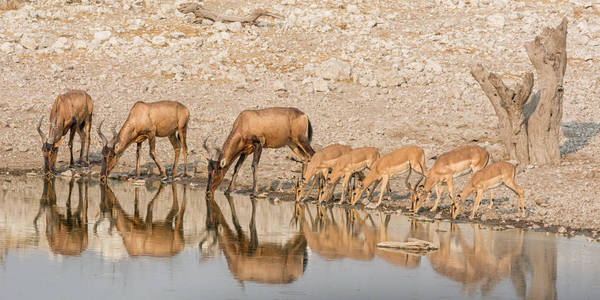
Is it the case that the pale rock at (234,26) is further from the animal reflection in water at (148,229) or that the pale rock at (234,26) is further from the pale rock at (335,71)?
the animal reflection in water at (148,229)

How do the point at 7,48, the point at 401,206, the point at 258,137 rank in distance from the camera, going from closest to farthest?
the point at 401,206
the point at 258,137
the point at 7,48

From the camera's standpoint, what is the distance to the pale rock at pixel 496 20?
3130 cm

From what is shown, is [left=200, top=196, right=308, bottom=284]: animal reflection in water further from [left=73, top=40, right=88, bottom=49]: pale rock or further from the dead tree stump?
[left=73, top=40, right=88, bottom=49]: pale rock

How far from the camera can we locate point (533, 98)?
19656mm

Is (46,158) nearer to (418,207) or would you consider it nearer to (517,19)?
(418,207)

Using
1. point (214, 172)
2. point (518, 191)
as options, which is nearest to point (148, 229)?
point (214, 172)

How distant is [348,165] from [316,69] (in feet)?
35.1

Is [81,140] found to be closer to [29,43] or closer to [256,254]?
[29,43]

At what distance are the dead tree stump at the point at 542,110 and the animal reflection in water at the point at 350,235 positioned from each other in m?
5.37

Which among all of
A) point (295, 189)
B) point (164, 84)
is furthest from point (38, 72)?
point (295, 189)

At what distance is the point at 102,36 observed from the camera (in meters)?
28.8

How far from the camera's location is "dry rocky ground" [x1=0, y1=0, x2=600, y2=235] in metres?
21.6

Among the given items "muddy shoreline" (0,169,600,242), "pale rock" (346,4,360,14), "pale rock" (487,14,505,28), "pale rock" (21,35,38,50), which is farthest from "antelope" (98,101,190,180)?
"pale rock" (487,14,505,28)

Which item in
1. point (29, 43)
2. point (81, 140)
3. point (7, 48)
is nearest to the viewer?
point (81, 140)
